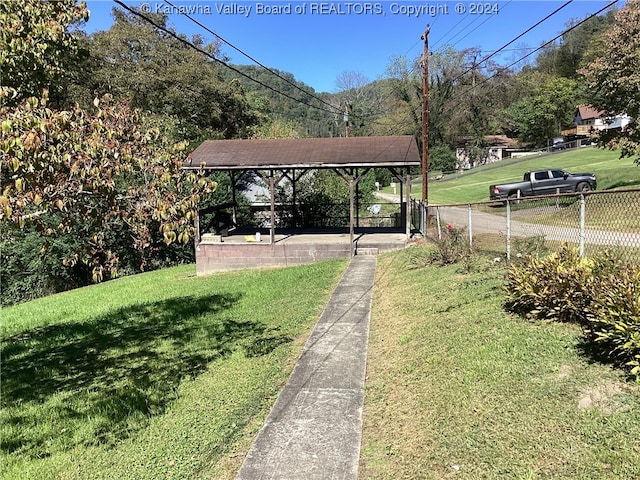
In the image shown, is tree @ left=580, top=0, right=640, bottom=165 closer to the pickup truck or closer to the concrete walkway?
the pickup truck

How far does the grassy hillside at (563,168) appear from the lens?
24581 millimetres

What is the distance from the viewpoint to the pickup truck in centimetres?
2216

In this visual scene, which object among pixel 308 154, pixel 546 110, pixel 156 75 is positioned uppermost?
pixel 546 110

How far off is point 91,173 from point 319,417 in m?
2.93

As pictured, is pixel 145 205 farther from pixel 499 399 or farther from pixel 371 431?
pixel 499 399

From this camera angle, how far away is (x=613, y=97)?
17578 millimetres

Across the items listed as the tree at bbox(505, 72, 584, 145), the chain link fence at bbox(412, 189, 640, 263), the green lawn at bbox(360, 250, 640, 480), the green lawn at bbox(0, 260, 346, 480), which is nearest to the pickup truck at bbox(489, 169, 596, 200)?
the chain link fence at bbox(412, 189, 640, 263)

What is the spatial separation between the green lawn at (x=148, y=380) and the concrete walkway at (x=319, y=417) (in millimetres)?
190

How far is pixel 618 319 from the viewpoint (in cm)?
367

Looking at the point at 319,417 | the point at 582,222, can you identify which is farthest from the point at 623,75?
the point at 319,417

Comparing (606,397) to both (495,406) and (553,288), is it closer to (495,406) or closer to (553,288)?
(495,406)

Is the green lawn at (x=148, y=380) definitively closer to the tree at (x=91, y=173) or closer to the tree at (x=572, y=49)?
the tree at (x=91, y=173)

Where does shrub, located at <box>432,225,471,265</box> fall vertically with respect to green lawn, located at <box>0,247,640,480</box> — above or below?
above

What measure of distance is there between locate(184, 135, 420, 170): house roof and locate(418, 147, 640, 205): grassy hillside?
13.4 meters
